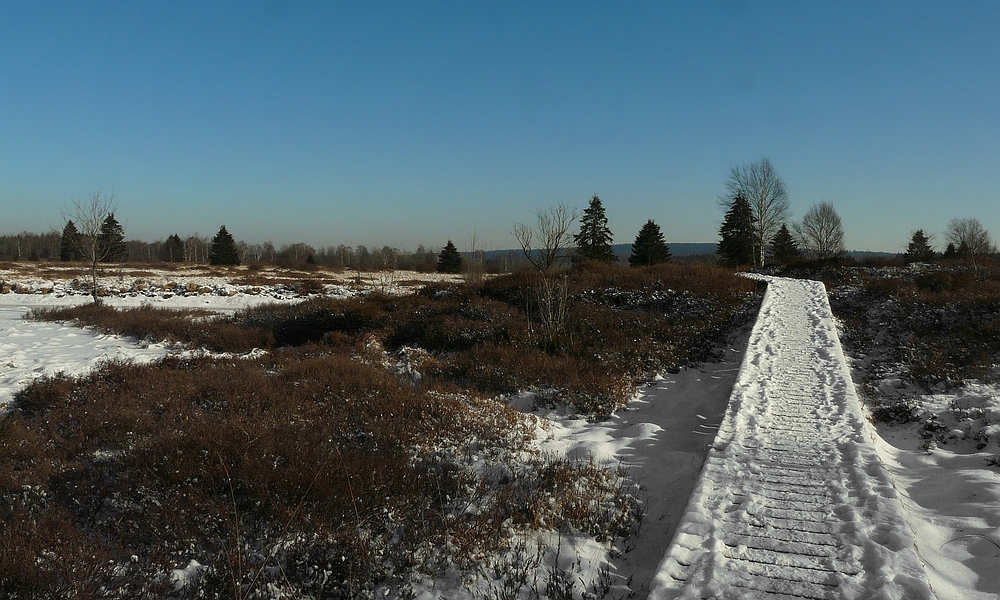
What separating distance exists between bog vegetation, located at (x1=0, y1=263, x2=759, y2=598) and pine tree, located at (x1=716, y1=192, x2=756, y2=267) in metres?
31.6

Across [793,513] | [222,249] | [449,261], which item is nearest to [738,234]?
[449,261]

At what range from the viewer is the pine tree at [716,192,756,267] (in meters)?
40.1

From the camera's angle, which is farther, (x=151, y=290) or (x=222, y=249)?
(x=222, y=249)

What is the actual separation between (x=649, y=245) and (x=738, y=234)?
691 centimetres

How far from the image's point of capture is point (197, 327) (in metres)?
15.9

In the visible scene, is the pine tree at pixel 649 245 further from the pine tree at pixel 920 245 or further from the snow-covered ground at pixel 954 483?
the snow-covered ground at pixel 954 483

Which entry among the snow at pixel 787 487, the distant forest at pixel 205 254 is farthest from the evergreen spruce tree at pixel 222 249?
the snow at pixel 787 487

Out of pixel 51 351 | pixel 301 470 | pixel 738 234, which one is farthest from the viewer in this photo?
pixel 738 234

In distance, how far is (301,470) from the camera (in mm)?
5539

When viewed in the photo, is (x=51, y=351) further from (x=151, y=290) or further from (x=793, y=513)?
(x=151, y=290)

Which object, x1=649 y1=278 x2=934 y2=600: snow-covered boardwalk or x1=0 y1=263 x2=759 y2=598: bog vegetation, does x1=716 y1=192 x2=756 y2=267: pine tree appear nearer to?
x1=0 y1=263 x2=759 y2=598: bog vegetation

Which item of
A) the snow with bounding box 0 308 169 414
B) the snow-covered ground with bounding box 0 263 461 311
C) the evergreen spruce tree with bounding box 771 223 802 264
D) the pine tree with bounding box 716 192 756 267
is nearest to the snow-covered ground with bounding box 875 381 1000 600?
the snow with bounding box 0 308 169 414

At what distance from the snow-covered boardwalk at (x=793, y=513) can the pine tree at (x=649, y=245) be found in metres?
35.5

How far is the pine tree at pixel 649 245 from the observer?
142 ft
